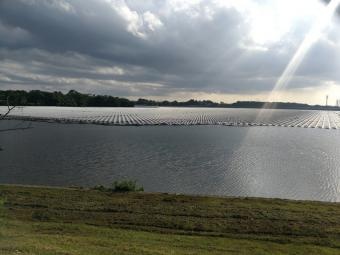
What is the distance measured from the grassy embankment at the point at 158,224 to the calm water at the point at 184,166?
27.6 ft

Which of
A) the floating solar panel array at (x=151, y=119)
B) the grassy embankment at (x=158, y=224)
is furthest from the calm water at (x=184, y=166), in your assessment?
the floating solar panel array at (x=151, y=119)

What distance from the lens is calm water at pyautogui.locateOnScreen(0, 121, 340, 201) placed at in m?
28.0

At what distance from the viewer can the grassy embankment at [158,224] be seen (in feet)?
36.8

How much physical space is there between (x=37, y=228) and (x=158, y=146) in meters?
37.9

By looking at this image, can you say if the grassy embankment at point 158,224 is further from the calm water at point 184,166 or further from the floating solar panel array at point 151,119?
the floating solar panel array at point 151,119

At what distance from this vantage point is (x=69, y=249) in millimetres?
10297

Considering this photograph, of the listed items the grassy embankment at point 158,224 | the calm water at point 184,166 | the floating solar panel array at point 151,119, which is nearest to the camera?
the grassy embankment at point 158,224

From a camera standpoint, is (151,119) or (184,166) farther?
(151,119)

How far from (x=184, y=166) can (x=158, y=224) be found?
21454 mm

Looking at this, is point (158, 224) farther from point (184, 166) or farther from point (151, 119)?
point (151, 119)

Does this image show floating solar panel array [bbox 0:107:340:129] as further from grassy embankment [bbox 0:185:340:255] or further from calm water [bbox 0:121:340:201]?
grassy embankment [bbox 0:185:340:255]

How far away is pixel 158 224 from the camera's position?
1455cm

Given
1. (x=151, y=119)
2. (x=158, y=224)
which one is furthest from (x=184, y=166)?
(x=151, y=119)

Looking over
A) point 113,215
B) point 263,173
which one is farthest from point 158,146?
point 113,215
